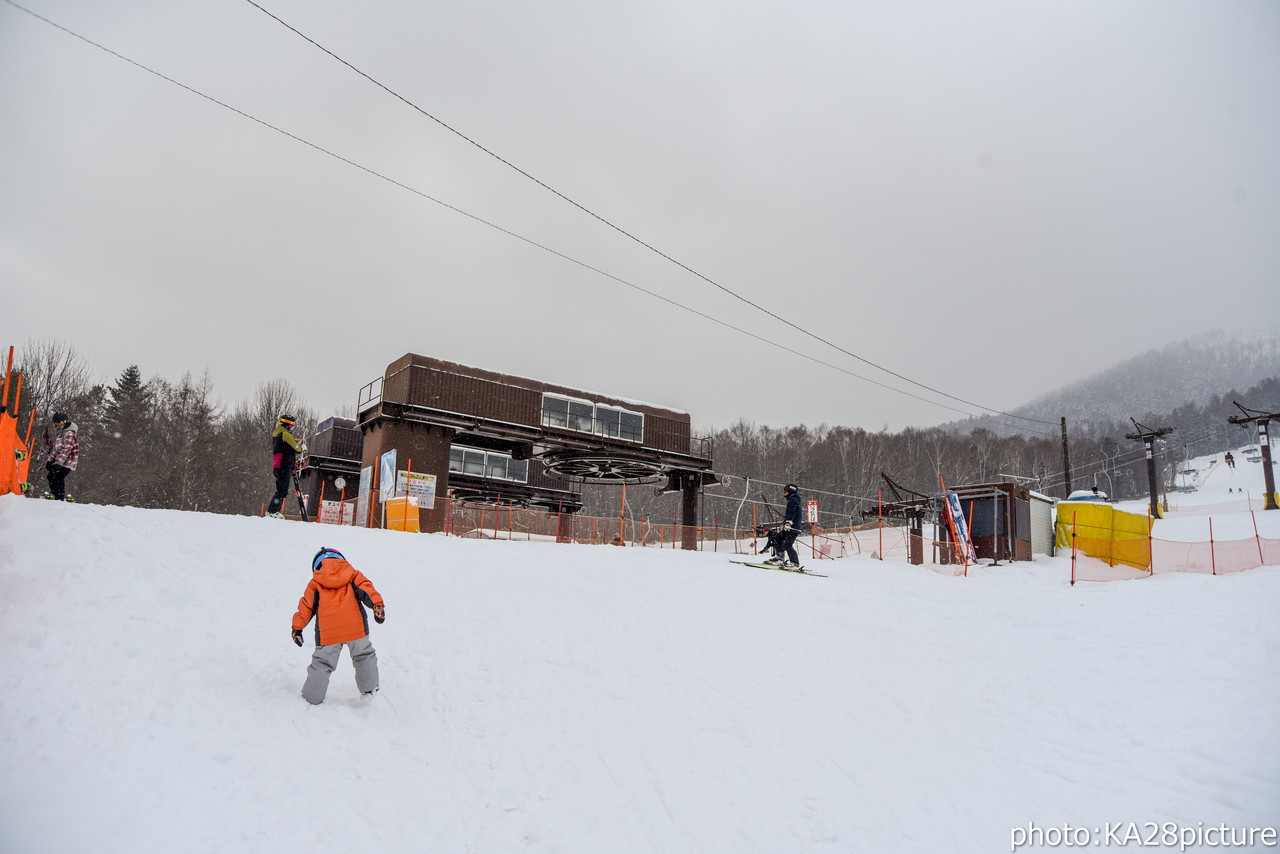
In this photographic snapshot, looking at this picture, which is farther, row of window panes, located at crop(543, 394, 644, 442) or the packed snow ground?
row of window panes, located at crop(543, 394, 644, 442)

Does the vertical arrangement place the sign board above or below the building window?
below

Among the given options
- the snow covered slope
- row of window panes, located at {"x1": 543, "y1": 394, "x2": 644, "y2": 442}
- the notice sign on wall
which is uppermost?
row of window panes, located at {"x1": 543, "y1": 394, "x2": 644, "y2": 442}

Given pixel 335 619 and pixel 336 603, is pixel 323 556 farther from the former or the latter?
pixel 335 619

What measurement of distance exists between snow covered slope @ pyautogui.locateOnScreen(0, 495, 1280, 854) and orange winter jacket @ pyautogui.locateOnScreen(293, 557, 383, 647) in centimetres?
70

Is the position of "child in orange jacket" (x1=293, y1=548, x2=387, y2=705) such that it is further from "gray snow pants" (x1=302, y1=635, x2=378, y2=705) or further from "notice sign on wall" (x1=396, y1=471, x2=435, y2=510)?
"notice sign on wall" (x1=396, y1=471, x2=435, y2=510)

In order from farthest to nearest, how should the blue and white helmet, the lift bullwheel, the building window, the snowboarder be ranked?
the lift bullwheel → the building window → the snowboarder → the blue and white helmet

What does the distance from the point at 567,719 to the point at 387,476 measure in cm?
1882

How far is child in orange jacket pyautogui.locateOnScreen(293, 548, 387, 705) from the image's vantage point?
661 centimetres

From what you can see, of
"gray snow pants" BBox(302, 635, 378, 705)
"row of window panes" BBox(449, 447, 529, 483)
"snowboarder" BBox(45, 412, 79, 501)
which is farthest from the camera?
"row of window panes" BBox(449, 447, 529, 483)

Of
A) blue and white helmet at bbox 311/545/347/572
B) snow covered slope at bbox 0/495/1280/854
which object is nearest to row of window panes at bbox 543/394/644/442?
snow covered slope at bbox 0/495/1280/854

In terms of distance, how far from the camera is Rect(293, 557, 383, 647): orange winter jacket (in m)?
6.66

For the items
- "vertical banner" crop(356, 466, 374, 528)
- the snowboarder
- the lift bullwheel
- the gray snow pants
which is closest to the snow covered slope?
the gray snow pants

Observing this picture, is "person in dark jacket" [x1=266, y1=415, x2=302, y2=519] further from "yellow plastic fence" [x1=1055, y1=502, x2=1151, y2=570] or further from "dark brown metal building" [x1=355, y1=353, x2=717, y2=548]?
"yellow plastic fence" [x1=1055, y1=502, x2=1151, y2=570]

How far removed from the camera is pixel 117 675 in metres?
6.17
